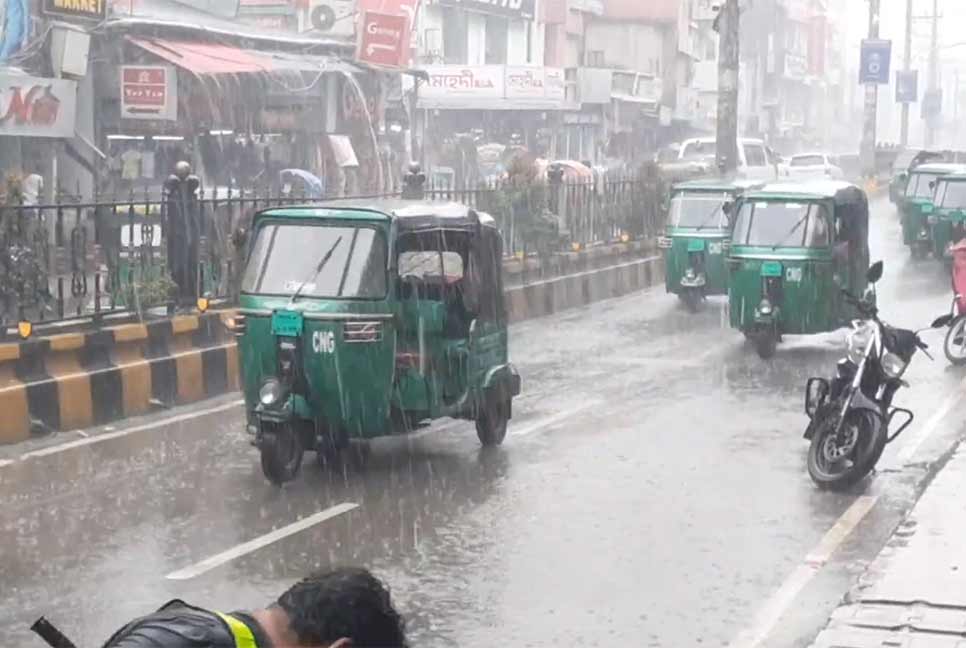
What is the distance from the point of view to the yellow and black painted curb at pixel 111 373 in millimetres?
11711

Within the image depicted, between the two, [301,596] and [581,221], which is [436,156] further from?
[301,596]

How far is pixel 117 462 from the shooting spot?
430 inches

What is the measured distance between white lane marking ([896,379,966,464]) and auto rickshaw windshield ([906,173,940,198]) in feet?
51.6

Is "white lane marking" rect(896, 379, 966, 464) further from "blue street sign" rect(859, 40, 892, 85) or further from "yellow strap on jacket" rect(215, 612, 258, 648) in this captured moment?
"blue street sign" rect(859, 40, 892, 85)

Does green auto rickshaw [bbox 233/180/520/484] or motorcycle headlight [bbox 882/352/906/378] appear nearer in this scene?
green auto rickshaw [bbox 233/180/520/484]

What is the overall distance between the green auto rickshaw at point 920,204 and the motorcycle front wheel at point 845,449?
1832 cm

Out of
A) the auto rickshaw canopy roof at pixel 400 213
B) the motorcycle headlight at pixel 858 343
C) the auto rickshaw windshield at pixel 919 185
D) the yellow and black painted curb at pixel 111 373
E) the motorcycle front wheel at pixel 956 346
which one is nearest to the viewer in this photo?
the auto rickshaw canopy roof at pixel 400 213

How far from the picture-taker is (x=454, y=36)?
5016 cm

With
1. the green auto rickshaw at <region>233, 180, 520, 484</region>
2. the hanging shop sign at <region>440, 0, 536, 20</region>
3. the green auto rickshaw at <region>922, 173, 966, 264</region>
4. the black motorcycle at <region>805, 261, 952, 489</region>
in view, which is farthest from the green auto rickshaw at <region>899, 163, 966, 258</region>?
the hanging shop sign at <region>440, 0, 536, 20</region>

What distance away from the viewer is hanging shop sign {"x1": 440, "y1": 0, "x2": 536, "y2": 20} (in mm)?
49594

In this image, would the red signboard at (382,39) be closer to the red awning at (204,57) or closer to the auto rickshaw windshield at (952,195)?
the red awning at (204,57)

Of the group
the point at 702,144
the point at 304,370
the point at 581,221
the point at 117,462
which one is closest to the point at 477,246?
the point at 304,370

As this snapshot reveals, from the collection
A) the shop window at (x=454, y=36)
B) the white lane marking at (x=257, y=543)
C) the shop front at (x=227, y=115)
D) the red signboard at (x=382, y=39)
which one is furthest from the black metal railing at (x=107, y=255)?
the shop window at (x=454, y=36)

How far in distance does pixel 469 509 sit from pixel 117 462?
263cm
